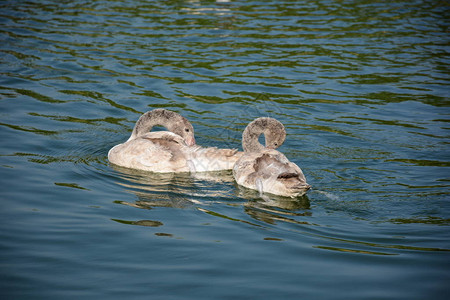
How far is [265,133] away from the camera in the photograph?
10.1 meters

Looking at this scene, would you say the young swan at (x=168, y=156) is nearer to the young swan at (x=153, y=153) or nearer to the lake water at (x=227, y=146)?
the young swan at (x=153, y=153)

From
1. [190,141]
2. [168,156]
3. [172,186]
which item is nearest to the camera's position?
[172,186]

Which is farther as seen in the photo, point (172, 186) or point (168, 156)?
point (168, 156)

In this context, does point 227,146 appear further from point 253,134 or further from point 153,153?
point 153,153

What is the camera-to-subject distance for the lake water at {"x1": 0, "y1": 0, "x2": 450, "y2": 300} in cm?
610

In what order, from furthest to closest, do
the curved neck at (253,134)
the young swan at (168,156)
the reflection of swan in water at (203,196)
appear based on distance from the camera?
the curved neck at (253,134)
the young swan at (168,156)
the reflection of swan in water at (203,196)

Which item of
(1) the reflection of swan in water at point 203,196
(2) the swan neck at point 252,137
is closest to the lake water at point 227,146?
(1) the reflection of swan in water at point 203,196

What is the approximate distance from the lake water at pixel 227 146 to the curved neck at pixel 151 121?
0.82m

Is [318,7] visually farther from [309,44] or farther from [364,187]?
[364,187]

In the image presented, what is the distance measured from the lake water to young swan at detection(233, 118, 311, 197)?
9.3 inches

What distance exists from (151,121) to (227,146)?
1632 mm

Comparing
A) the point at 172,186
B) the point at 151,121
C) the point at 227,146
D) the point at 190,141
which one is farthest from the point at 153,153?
the point at 227,146

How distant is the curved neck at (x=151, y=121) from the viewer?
1071 centimetres

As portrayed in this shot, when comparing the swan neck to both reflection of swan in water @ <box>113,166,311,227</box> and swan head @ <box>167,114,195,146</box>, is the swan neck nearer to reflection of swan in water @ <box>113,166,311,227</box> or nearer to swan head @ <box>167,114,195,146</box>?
reflection of swan in water @ <box>113,166,311,227</box>
